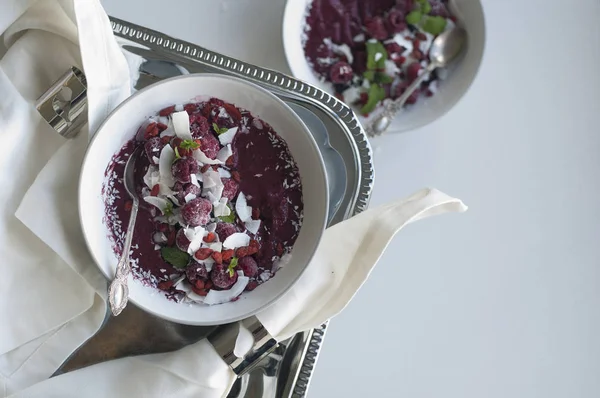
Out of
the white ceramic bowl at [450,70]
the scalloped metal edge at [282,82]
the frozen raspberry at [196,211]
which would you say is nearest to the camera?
the frozen raspberry at [196,211]

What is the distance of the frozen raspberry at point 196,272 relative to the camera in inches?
26.8

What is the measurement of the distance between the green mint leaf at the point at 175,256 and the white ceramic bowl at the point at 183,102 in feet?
0.15

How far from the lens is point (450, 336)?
3.18 ft

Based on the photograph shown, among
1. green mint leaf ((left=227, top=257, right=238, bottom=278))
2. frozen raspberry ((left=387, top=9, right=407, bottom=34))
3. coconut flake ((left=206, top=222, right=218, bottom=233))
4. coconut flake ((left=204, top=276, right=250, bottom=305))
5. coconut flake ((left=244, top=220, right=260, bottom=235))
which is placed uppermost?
frozen raspberry ((left=387, top=9, right=407, bottom=34))

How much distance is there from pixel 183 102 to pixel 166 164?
0.09m

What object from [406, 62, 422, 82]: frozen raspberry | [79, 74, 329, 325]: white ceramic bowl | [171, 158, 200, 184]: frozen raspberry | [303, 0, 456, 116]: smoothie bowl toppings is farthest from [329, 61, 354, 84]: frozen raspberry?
[171, 158, 200, 184]: frozen raspberry

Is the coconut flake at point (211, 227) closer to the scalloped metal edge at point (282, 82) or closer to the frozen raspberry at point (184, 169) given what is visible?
the frozen raspberry at point (184, 169)

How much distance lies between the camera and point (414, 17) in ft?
3.10

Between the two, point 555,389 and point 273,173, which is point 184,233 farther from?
point 555,389

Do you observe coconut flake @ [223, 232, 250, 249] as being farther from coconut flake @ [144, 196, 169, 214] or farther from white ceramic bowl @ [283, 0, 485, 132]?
white ceramic bowl @ [283, 0, 485, 132]

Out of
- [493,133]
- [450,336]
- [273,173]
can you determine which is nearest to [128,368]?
[273,173]

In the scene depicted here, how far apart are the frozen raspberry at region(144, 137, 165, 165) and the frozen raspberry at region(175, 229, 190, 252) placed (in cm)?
9

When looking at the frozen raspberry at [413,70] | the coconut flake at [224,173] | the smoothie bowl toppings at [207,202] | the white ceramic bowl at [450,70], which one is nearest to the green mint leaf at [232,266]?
the smoothie bowl toppings at [207,202]

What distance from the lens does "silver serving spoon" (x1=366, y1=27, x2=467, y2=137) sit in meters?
0.93
